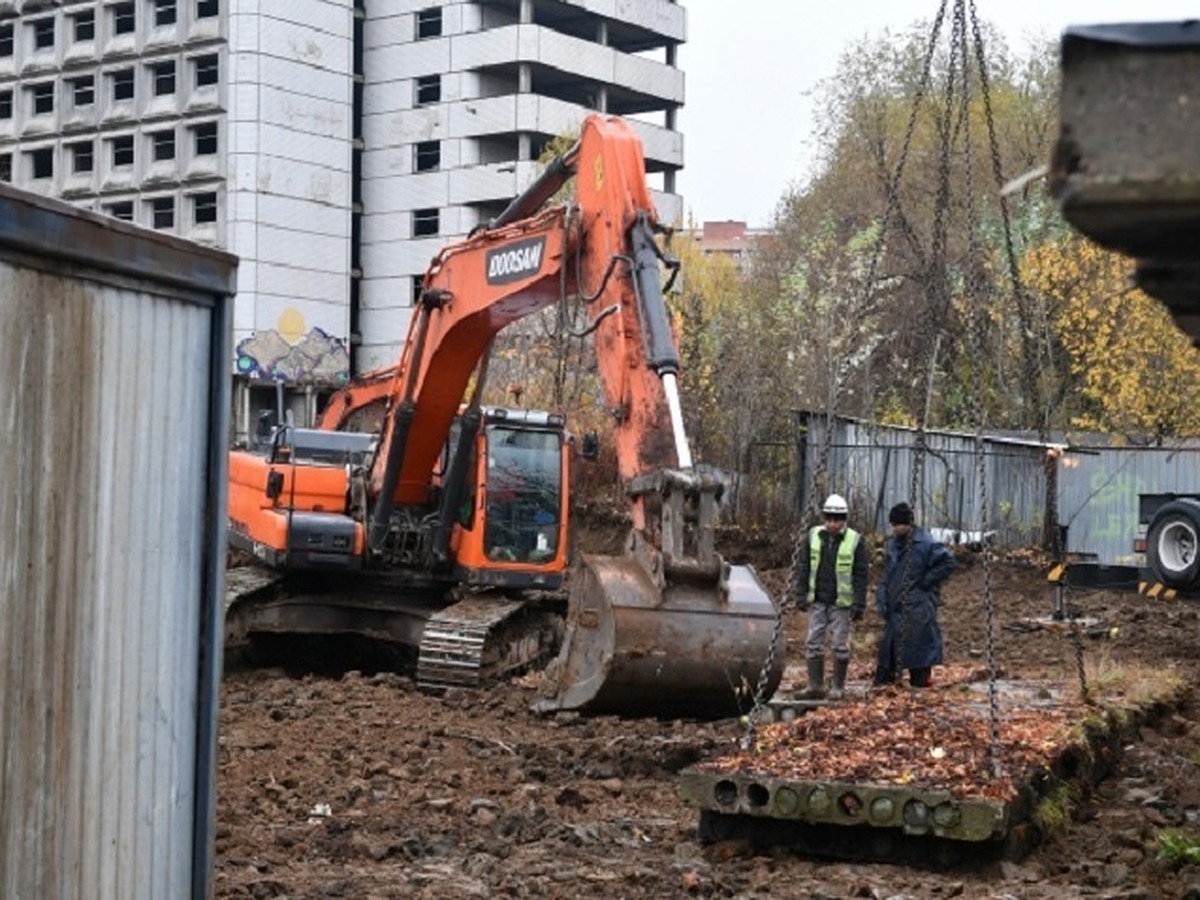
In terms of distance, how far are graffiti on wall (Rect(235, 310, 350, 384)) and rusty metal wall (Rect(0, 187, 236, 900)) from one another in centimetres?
5201

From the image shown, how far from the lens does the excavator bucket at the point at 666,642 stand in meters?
11.4

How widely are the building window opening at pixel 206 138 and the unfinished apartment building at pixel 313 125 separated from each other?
63 millimetres

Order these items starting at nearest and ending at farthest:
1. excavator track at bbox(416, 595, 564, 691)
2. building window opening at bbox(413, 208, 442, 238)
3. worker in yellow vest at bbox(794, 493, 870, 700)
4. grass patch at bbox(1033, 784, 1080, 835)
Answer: grass patch at bbox(1033, 784, 1080, 835), worker in yellow vest at bbox(794, 493, 870, 700), excavator track at bbox(416, 595, 564, 691), building window opening at bbox(413, 208, 442, 238)

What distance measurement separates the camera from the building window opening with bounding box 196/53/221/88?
196ft

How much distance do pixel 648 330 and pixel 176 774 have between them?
23.3 feet

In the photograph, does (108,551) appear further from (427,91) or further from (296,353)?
(427,91)

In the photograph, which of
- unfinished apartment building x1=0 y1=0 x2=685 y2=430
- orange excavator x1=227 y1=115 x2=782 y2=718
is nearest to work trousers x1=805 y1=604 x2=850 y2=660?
orange excavator x1=227 y1=115 x2=782 y2=718

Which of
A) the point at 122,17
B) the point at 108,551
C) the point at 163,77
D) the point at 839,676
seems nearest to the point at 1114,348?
the point at 839,676

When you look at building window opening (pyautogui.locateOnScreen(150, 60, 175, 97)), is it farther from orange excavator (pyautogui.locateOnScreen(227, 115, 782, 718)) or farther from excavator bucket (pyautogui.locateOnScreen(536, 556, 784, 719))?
excavator bucket (pyautogui.locateOnScreen(536, 556, 784, 719))

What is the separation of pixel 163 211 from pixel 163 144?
2.17 metres

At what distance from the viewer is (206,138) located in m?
60.4

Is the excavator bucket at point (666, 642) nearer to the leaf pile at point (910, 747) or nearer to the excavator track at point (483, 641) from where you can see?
the leaf pile at point (910, 747)

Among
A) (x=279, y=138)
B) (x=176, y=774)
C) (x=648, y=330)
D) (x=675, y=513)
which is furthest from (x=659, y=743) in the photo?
(x=279, y=138)

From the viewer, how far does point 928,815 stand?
8.97 m
